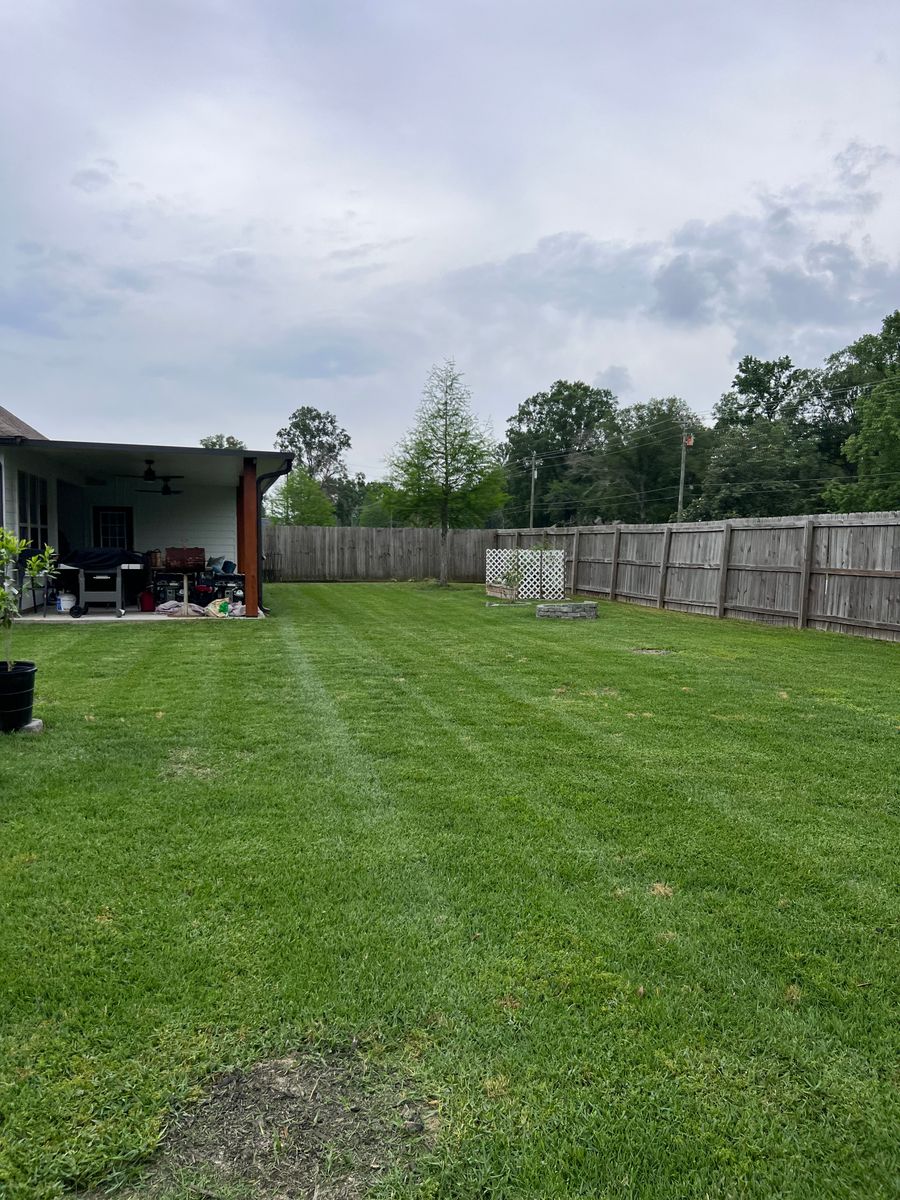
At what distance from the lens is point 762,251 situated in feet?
65.1

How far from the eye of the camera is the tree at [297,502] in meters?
32.6

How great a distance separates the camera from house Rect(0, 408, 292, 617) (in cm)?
1046

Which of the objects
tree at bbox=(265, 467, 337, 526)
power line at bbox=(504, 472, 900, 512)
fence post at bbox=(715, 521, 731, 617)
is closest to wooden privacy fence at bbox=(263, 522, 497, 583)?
fence post at bbox=(715, 521, 731, 617)

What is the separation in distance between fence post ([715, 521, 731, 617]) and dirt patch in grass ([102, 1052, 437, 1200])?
11179mm

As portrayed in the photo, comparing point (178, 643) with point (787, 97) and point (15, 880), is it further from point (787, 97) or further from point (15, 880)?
→ point (787, 97)

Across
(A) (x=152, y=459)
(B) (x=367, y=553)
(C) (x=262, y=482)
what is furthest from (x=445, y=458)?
(A) (x=152, y=459)

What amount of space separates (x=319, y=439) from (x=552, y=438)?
58.8ft

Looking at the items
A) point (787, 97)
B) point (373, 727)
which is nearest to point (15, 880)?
point (373, 727)

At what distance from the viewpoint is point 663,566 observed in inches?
533

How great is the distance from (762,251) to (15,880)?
22.7 m

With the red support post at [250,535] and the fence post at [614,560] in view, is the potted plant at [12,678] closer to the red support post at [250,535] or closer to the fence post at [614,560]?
the red support post at [250,535]

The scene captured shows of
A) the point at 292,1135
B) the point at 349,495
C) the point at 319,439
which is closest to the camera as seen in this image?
the point at 292,1135

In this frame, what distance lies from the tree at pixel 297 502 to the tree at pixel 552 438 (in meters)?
15.1

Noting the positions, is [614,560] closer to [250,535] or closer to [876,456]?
[250,535]
